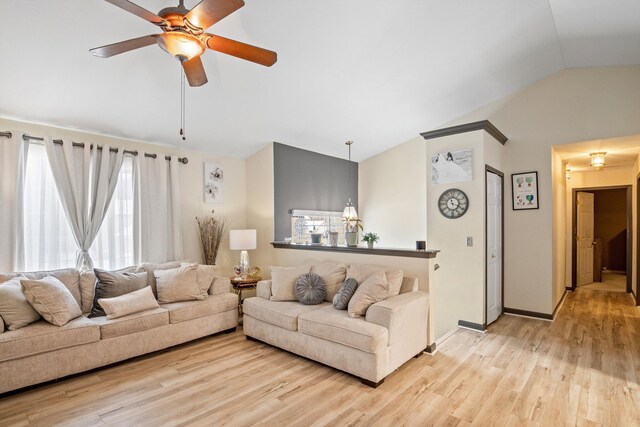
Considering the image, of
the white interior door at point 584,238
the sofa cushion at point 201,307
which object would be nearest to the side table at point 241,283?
the sofa cushion at point 201,307

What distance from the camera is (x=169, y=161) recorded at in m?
4.70

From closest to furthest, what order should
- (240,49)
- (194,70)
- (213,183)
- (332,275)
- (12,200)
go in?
(240,49), (194,70), (12,200), (332,275), (213,183)

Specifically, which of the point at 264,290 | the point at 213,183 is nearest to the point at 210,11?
the point at 264,290

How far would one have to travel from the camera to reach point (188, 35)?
205 cm

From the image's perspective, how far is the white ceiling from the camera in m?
2.72

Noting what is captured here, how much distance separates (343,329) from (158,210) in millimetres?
3103

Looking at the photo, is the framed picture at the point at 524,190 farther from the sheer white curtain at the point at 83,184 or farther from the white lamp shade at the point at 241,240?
the sheer white curtain at the point at 83,184

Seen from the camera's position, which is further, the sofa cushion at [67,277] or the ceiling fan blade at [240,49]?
the sofa cushion at [67,277]

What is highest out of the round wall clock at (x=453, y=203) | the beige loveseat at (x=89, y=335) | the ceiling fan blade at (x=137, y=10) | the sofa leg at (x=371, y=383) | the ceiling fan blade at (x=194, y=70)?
the ceiling fan blade at (x=137, y=10)

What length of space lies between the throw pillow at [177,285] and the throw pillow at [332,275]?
4.74 feet

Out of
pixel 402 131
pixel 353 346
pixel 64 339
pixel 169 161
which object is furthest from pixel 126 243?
pixel 402 131

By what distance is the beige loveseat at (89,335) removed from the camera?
2727 millimetres

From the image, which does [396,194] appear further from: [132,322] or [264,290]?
[132,322]

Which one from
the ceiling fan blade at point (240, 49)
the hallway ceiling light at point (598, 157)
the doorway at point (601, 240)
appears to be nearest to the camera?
the ceiling fan blade at point (240, 49)
